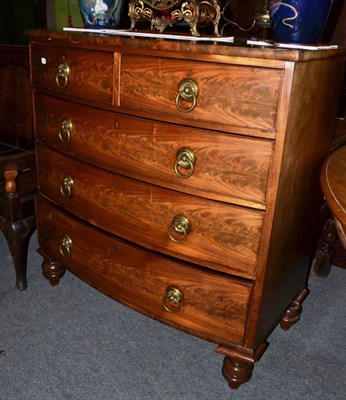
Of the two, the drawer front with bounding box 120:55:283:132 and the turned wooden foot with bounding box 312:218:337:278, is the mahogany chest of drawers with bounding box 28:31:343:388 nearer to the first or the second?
the drawer front with bounding box 120:55:283:132

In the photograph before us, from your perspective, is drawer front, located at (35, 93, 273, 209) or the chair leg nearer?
drawer front, located at (35, 93, 273, 209)

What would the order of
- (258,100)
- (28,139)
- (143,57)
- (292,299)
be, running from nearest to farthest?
(258,100) < (143,57) < (292,299) < (28,139)

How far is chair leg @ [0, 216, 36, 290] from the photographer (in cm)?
201

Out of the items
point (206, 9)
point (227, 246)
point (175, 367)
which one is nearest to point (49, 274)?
point (175, 367)

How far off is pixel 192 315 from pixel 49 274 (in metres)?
0.90

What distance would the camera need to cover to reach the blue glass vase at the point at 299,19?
125cm

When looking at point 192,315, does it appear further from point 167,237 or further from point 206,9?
point 206,9

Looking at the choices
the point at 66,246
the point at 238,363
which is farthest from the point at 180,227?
the point at 66,246

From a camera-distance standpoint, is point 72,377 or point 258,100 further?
point 72,377

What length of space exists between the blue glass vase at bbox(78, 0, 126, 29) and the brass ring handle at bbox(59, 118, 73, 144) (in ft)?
1.25

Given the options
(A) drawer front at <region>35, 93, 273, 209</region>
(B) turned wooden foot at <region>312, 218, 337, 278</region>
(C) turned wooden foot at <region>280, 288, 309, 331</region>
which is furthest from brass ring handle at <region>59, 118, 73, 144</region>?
(B) turned wooden foot at <region>312, 218, 337, 278</region>

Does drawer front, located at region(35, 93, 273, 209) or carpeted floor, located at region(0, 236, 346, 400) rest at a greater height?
drawer front, located at region(35, 93, 273, 209)

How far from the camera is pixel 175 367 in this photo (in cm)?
171

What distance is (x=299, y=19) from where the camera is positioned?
1261 mm
